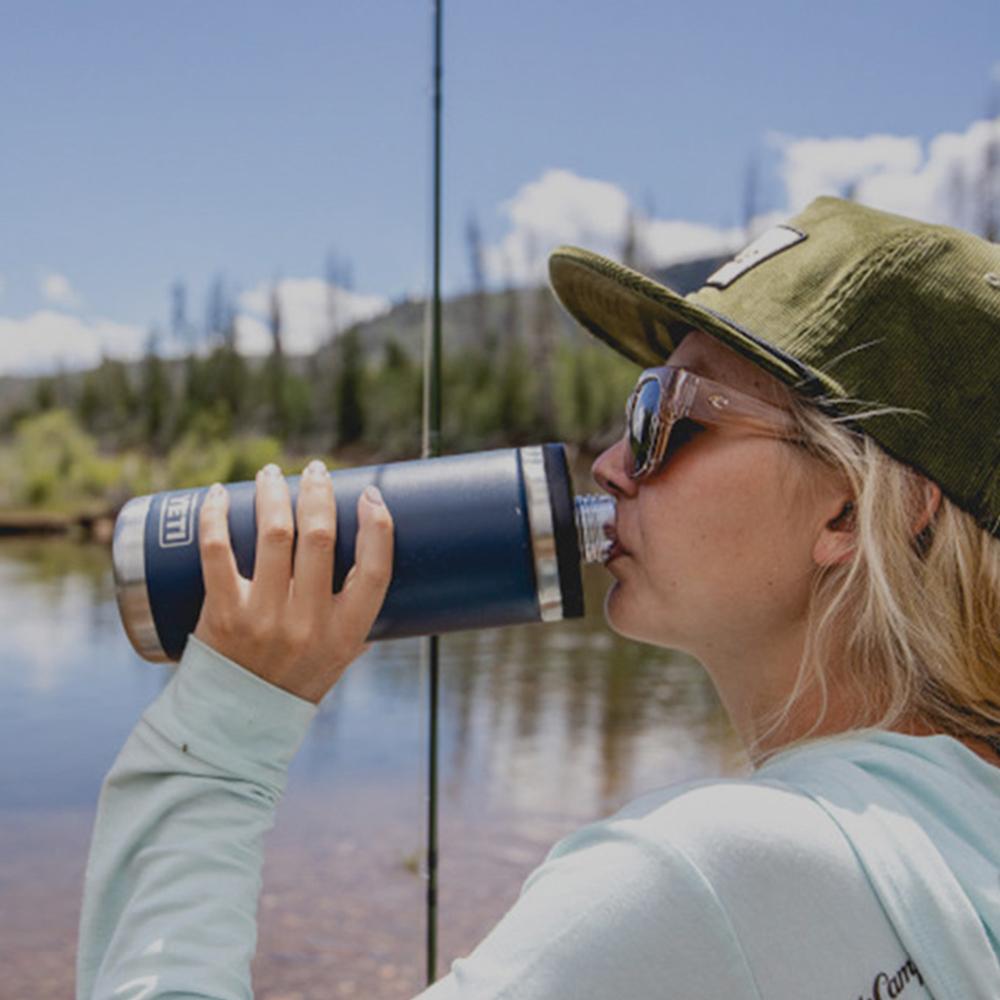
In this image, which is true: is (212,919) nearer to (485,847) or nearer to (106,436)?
(485,847)

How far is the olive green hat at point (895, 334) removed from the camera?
121 cm

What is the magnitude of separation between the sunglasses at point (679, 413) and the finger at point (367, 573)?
0.91 feet

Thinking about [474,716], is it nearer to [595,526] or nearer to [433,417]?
[433,417]

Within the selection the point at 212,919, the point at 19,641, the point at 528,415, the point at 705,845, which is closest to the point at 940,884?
the point at 705,845

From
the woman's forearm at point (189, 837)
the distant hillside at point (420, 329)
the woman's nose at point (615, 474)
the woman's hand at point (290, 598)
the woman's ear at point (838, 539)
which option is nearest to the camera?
the woman's forearm at point (189, 837)

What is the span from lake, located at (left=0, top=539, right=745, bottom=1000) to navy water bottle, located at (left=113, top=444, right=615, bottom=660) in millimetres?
327

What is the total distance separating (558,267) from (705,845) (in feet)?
2.95

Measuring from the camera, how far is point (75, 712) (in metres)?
12.0

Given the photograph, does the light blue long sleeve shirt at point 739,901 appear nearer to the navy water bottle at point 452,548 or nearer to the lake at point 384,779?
the navy water bottle at point 452,548

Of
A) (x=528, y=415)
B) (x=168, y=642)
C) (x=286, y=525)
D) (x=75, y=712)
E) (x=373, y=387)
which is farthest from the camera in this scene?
(x=373, y=387)

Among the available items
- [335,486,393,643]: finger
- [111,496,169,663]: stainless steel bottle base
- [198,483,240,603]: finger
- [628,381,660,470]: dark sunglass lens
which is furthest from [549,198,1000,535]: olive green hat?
[111,496,169,663]: stainless steel bottle base

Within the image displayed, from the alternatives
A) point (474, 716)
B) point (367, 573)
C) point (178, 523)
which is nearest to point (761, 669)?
point (367, 573)

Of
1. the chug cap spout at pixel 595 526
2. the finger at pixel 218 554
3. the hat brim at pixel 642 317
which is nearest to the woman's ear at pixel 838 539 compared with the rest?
the hat brim at pixel 642 317

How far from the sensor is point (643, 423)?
1.36m
